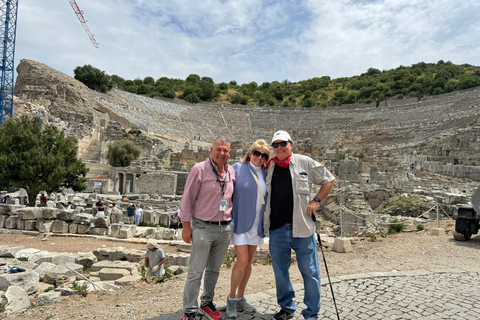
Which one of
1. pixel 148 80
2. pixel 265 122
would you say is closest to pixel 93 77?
pixel 148 80

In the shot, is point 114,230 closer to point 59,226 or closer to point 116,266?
point 59,226

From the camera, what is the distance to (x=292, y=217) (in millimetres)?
3344

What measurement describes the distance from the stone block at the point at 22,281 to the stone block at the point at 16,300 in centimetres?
50

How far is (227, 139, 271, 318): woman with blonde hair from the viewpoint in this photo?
10.9ft

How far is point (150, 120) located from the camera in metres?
48.6

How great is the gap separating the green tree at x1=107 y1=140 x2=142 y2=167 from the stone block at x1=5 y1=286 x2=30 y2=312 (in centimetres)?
2542

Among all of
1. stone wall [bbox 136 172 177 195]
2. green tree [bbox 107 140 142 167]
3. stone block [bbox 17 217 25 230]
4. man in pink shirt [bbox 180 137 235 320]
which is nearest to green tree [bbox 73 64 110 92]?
green tree [bbox 107 140 142 167]

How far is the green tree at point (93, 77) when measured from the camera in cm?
5462

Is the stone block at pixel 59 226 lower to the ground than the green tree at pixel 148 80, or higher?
lower

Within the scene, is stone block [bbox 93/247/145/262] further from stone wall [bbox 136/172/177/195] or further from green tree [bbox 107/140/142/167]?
green tree [bbox 107/140/142/167]

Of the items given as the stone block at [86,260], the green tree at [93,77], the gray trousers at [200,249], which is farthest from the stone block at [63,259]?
the green tree at [93,77]

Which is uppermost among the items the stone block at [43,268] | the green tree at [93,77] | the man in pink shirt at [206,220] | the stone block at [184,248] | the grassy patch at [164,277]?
the green tree at [93,77]

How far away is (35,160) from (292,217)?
12.9m

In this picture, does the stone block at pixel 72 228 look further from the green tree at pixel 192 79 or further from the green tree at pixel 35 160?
the green tree at pixel 192 79
